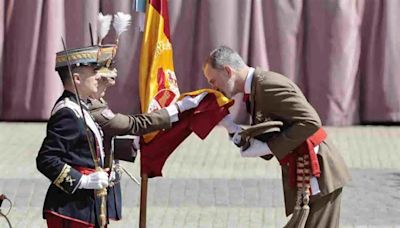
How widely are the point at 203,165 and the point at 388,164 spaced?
5.83ft

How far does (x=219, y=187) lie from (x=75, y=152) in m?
4.08

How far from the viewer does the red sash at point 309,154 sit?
6.95 meters

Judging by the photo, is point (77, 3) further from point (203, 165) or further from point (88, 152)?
point (88, 152)

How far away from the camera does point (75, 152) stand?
6492 mm

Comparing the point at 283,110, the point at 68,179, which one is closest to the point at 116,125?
the point at 68,179

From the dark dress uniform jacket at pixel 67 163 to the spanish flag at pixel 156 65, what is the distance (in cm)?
145

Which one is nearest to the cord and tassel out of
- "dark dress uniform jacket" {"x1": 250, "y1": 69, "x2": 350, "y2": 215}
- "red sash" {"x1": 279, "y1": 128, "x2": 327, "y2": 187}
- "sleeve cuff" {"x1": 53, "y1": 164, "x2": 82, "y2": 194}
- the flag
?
"red sash" {"x1": 279, "y1": 128, "x2": 327, "y2": 187}

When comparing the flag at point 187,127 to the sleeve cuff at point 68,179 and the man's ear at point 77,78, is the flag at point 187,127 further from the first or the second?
the sleeve cuff at point 68,179

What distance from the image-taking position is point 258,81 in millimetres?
6879

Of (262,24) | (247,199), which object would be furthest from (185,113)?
(262,24)

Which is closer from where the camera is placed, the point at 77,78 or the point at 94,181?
the point at 94,181

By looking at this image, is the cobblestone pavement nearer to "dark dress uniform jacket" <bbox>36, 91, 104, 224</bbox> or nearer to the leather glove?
the leather glove

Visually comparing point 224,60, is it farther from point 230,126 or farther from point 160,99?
point 160,99

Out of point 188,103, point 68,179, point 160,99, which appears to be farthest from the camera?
point 160,99
